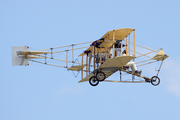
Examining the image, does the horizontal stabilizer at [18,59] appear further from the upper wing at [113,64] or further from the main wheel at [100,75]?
the main wheel at [100,75]

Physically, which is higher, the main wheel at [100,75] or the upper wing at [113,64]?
the upper wing at [113,64]

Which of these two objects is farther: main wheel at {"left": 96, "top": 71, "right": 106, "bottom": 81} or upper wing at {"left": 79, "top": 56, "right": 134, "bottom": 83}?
main wheel at {"left": 96, "top": 71, "right": 106, "bottom": 81}

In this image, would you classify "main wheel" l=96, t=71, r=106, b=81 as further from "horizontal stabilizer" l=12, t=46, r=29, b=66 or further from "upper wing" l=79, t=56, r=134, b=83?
"horizontal stabilizer" l=12, t=46, r=29, b=66

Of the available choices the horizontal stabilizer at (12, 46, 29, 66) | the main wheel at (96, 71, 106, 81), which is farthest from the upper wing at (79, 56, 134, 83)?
the horizontal stabilizer at (12, 46, 29, 66)

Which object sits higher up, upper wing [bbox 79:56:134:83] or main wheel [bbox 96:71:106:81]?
upper wing [bbox 79:56:134:83]

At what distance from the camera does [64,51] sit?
4062 cm

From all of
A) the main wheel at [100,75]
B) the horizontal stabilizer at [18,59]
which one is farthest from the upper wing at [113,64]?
the horizontal stabilizer at [18,59]

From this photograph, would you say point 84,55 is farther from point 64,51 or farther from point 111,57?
point 111,57

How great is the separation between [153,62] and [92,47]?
5.62 meters

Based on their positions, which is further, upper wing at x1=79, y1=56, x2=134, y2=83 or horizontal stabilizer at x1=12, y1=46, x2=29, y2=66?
horizontal stabilizer at x1=12, y1=46, x2=29, y2=66

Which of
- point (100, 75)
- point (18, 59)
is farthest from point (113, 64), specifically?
point (18, 59)

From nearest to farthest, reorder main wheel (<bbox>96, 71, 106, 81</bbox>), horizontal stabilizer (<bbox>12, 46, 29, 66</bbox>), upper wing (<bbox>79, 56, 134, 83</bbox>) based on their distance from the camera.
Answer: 1. upper wing (<bbox>79, 56, 134, 83</bbox>)
2. main wheel (<bbox>96, 71, 106, 81</bbox>)
3. horizontal stabilizer (<bbox>12, 46, 29, 66</bbox>)

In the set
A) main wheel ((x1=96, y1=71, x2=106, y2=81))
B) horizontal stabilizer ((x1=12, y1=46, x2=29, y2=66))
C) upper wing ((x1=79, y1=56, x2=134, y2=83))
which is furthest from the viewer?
horizontal stabilizer ((x1=12, y1=46, x2=29, y2=66))

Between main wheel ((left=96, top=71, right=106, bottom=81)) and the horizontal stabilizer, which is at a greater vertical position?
the horizontal stabilizer
